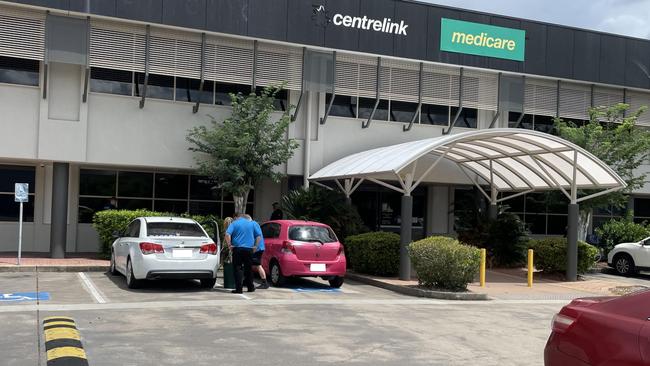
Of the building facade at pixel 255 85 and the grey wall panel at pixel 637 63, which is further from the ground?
the grey wall panel at pixel 637 63

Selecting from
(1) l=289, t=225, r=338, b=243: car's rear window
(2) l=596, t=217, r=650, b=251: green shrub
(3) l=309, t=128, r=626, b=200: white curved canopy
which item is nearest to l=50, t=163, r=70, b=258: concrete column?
(3) l=309, t=128, r=626, b=200: white curved canopy

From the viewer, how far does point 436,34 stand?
21.7m

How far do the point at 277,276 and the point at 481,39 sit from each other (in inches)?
497

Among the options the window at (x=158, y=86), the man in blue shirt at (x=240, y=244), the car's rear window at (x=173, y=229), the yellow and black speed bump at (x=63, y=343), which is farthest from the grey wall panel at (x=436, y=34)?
the yellow and black speed bump at (x=63, y=343)

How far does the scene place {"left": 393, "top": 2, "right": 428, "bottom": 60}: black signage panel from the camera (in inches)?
834

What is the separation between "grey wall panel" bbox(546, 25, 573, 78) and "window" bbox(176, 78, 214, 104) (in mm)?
12128

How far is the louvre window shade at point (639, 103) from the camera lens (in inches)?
988

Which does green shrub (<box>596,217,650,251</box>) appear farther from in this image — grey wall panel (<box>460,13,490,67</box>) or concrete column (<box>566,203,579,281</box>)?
grey wall panel (<box>460,13,490,67</box>)

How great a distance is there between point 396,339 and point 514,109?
1622cm

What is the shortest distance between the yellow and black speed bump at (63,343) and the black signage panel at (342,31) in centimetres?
1340

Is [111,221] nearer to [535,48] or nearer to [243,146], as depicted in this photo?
[243,146]

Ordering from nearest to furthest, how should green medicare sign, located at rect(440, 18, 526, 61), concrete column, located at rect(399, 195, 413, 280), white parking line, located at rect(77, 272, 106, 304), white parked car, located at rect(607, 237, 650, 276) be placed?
white parking line, located at rect(77, 272, 106, 304)
concrete column, located at rect(399, 195, 413, 280)
white parked car, located at rect(607, 237, 650, 276)
green medicare sign, located at rect(440, 18, 526, 61)

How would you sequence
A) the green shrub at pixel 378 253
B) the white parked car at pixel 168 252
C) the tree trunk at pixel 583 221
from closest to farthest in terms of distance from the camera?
1. the white parked car at pixel 168 252
2. the green shrub at pixel 378 253
3. the tree trunk at pixel 583 221

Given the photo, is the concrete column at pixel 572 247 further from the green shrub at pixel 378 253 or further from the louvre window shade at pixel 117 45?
the louvre window shade at pixel 117 45
